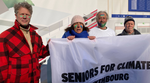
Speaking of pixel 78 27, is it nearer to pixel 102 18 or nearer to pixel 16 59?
pixel 102 18

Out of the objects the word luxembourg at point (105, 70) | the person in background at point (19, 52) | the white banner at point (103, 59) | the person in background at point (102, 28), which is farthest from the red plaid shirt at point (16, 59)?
the person in background at point (102, 28)

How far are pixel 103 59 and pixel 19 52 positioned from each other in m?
0.94

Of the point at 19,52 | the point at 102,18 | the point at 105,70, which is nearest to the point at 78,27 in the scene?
the point at 102,18

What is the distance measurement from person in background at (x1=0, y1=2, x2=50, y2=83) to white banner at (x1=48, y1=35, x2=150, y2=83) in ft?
0.82

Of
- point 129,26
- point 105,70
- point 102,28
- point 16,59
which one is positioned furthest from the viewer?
point 102,28

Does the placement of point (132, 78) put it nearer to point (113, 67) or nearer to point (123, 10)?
point (113, 67)

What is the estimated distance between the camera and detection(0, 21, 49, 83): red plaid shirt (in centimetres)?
101

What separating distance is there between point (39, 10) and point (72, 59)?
3.75 feet

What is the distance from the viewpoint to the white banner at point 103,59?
1312 millimetres

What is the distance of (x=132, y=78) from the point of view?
1.37 meters

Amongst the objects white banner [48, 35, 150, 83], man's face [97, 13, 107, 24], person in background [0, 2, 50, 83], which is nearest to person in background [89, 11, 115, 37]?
man's face [97, 13, 107, 24]

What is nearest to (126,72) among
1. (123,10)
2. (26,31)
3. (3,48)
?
(26,31)

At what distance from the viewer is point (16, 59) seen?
3.45 ft

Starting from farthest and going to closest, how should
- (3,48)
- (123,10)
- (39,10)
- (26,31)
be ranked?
(123,10)
(39,10)
(26,31)
(3,48)
